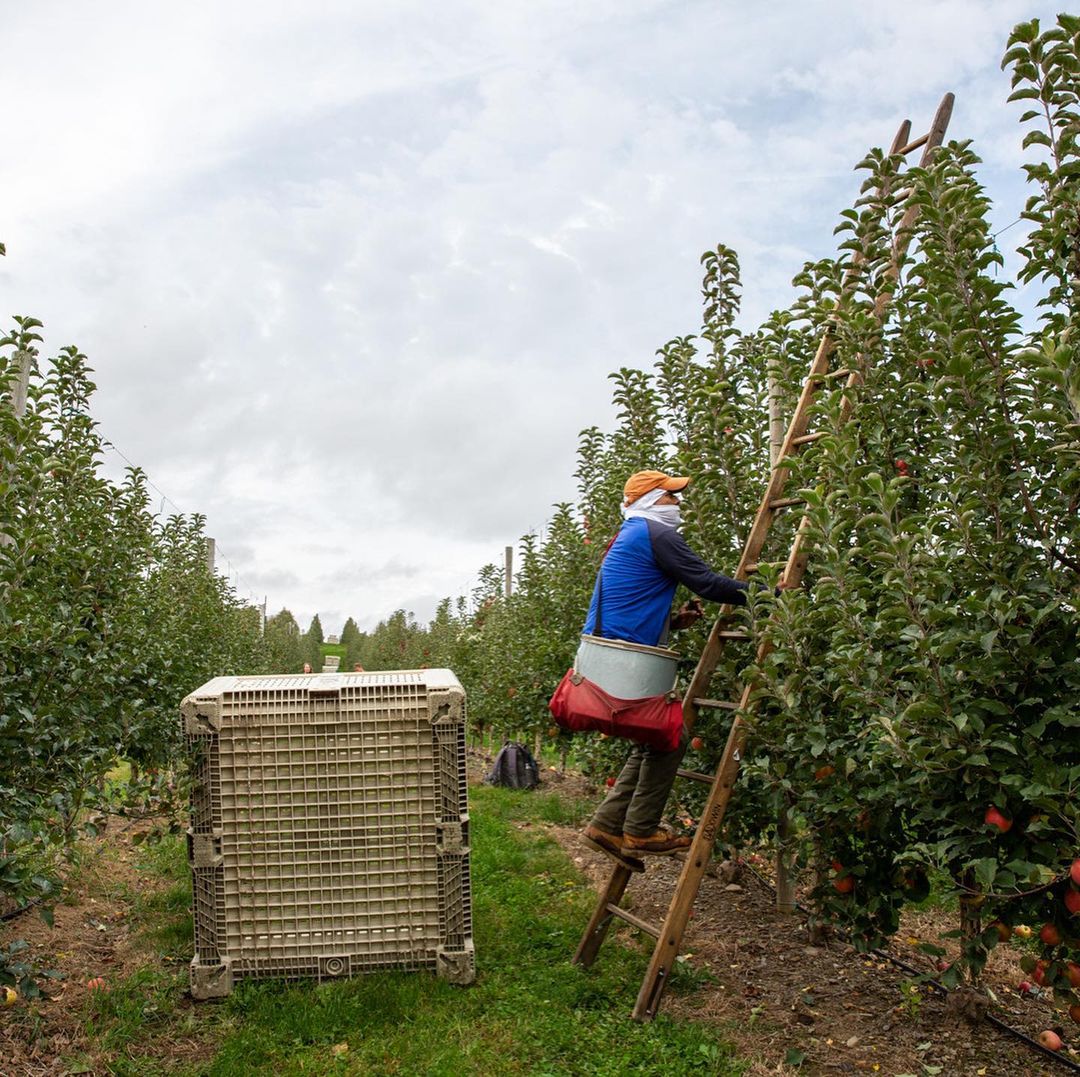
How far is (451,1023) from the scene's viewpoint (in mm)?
4172

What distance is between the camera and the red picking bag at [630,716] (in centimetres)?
445

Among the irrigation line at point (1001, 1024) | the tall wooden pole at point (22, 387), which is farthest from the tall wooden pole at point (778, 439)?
the tall wooden pole at point (22, 387)

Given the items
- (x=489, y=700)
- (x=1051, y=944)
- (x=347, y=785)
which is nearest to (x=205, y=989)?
(x=347, y=785)

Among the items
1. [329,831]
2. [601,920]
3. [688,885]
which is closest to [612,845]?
[601,920]

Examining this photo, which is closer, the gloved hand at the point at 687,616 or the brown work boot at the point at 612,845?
the brown work boot at the point at 612,845

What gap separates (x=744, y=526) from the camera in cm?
518

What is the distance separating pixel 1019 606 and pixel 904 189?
90.2 inches

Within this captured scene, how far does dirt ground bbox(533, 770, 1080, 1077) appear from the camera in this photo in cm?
381

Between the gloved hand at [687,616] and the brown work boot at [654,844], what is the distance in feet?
3.40

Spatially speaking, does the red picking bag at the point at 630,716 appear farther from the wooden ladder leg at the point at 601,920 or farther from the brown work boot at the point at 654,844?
the wooden ladder leg at the point at 601,920

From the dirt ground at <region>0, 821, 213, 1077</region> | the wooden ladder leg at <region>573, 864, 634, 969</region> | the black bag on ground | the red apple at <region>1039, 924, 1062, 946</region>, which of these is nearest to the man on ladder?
the wooden ladder leg at <region>573, 864, 634, 969</region>

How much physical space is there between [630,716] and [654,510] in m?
1.01

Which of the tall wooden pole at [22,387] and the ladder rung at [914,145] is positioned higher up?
the ladder rung at [914,145]

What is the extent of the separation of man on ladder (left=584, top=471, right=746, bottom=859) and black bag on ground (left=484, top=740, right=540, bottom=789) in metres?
6.33
